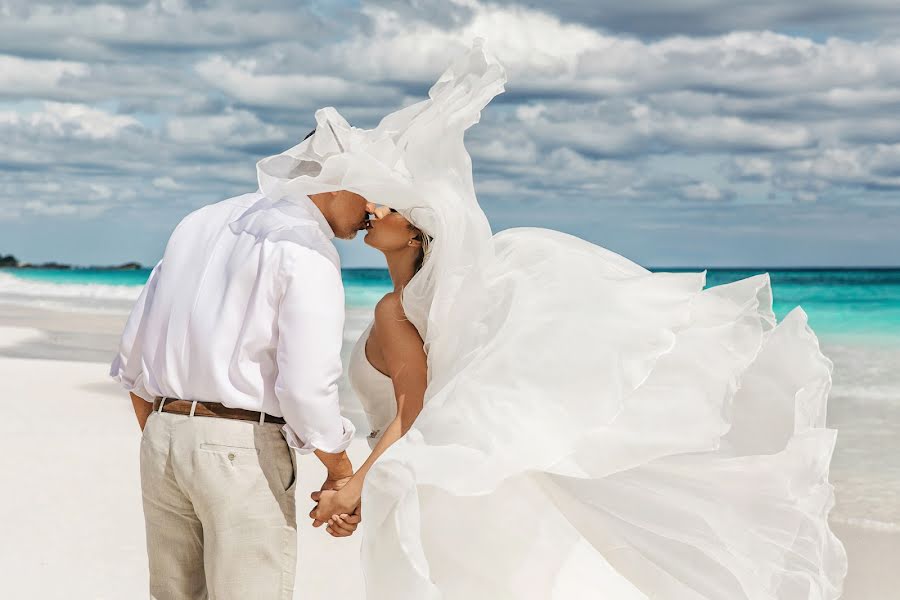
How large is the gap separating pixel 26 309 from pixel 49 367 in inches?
614

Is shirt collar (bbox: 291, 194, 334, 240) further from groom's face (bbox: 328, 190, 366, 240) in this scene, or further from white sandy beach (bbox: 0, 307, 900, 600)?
white sandy beach (bbox: 0, 307, 900, 600)

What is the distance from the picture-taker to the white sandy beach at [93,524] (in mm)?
5059

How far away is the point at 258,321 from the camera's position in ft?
9.04

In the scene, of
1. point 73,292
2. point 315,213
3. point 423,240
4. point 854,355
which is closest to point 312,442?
point 315,213

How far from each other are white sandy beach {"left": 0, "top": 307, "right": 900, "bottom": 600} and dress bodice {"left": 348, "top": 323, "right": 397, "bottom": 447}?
1899 mm

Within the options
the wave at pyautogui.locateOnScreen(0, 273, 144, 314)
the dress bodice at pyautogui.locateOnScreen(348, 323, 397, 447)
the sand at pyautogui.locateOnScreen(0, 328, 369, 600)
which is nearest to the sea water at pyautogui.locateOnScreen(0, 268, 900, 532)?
the wave at pyautogui.locateOnScreen(0, 273, 144, 314)

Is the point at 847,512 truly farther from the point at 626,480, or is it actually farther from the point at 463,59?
the point at 463,59

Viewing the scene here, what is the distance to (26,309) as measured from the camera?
87.4 ft

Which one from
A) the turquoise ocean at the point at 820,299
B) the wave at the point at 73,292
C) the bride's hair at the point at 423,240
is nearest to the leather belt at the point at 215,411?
the bride's hair at the point at 423,240

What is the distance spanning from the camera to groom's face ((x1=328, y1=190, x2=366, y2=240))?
3.04 meters

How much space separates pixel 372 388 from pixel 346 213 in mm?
571

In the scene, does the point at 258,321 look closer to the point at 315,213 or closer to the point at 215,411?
the point at 215,411

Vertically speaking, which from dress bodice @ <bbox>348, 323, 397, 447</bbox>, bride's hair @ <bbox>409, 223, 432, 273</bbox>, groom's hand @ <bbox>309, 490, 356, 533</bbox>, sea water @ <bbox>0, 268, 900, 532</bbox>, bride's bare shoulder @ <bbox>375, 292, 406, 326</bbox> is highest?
bride's hair @ <bbox>409, 223, 432, 273</bbox>

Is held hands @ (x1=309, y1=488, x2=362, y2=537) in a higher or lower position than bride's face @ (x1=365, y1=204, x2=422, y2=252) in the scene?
lower
